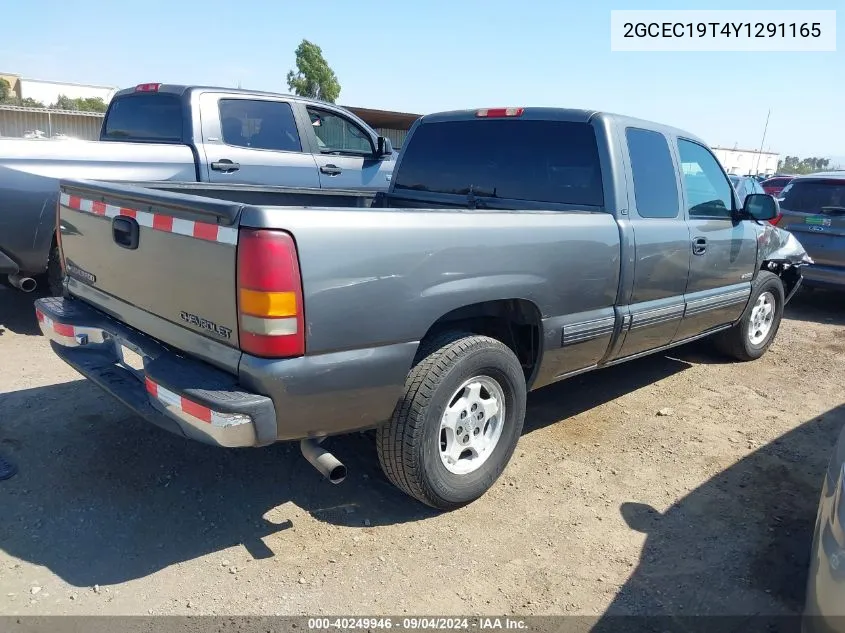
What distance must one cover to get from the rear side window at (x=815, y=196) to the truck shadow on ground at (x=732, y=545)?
16.1 ft

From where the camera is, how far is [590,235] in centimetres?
340

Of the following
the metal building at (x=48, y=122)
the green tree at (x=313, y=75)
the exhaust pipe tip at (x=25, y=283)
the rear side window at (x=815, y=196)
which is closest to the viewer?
the exhaust pipe tip at (x=25, y=283)

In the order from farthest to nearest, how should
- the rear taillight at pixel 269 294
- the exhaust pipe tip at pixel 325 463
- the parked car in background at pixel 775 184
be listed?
the parked car in background at pixel 775 184 < the exhaust pipe tip at pixel 325 463 < the rear taillight at pixel 269 294

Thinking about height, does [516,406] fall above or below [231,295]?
below

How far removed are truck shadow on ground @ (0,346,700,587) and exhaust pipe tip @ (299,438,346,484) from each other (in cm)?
51

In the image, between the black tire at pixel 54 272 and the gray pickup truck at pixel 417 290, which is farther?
the black tire at pixel 54 272

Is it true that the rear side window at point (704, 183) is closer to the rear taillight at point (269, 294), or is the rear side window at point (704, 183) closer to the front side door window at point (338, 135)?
the rear taillight at point (269, 294)

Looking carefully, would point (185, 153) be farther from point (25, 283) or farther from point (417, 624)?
point (417, 624)

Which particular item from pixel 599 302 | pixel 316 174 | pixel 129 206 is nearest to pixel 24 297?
pixel 316 174

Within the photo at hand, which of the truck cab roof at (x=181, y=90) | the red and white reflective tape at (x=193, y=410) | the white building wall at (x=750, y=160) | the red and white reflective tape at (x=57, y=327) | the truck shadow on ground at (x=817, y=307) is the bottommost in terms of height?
the truck shadow on ground at (x=817, y=307)

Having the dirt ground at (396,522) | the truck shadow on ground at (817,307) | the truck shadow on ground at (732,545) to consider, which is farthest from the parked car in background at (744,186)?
the truck shadow on ground at (732,545)

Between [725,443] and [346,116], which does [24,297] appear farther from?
[725,443]

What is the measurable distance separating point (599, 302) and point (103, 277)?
253cm

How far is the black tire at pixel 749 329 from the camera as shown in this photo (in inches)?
210
